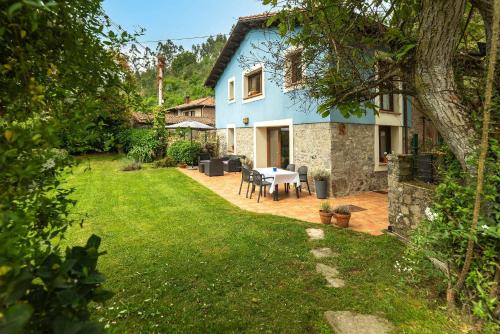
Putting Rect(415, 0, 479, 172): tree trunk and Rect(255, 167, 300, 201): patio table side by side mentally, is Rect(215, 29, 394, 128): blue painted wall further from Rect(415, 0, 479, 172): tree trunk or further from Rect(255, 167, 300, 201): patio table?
Rect(415, 0, 479, 172): tree trunk

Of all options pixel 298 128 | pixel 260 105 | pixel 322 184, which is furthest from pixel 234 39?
pixel 322 184

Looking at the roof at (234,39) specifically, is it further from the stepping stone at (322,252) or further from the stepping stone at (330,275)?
the stepping stone at (330,275)

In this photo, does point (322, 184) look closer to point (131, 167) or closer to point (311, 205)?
point (311, 205)

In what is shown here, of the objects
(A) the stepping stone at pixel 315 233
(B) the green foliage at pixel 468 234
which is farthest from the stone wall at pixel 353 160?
(B) the green foliage at pixel 468 234

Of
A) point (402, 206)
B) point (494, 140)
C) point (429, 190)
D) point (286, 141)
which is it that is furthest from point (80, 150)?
point (286, 141)

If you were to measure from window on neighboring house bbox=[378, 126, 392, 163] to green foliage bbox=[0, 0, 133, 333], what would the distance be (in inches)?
394

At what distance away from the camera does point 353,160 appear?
906cm

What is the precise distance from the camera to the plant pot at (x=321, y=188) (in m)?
8.45

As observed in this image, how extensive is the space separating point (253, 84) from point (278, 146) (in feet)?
11.0

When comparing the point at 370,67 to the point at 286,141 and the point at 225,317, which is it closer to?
the point at 225,317

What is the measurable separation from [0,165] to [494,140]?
3.36 metres

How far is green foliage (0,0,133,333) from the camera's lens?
0.91m

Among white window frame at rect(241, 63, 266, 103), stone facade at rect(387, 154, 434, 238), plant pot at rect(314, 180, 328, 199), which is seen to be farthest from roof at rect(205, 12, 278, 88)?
stone facade at rect(387, 154, 434, 238)

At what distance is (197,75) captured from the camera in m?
49.8
